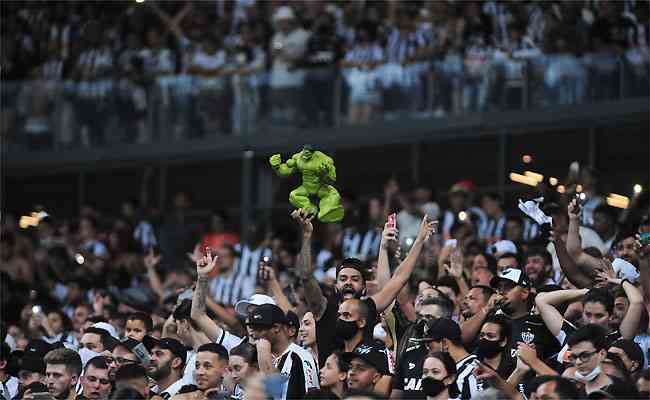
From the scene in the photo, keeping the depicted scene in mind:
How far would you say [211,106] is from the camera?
22625 millimetres

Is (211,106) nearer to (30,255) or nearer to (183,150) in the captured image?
(183,150)

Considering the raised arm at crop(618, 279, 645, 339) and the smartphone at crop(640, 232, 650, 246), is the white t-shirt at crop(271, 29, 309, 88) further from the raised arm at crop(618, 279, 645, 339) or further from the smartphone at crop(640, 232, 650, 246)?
the raised arm at crop(618, 279, 645, 339)

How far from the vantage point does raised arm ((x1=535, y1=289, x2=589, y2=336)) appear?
12.1m

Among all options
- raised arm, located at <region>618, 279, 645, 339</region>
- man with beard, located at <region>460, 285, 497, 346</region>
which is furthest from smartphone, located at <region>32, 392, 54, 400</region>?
raised arm, located at <region>618, 279, 645, 339</region>

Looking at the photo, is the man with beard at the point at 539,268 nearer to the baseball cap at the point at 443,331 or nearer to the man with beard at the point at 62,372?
the baseball cap at the point at 443,331

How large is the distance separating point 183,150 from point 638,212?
7.77m

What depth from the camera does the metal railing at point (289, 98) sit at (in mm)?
19594

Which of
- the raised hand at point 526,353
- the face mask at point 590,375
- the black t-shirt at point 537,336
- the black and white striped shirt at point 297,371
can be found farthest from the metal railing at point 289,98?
the face mask at point 590,375

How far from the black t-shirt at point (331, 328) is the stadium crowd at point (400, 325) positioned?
1 cm

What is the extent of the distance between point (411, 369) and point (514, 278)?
145 cm

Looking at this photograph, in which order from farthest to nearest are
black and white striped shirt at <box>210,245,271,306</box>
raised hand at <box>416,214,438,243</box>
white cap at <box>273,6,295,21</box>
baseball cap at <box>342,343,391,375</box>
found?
1. white cap at <box>273,6,295,21</box>
2. black and white striped shirt at <box>210,245,271,306</box>
3. raised hand at <box>416,214,438,243</box>
4. baseball cap at <box>342,343,391,375</box>

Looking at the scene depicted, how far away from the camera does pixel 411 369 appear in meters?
11.7

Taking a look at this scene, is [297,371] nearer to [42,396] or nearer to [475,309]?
[475,309]

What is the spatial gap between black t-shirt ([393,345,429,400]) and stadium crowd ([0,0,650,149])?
26.3 ft
